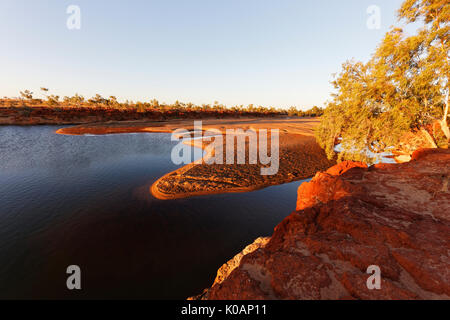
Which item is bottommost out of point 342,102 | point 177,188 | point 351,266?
point 177,188

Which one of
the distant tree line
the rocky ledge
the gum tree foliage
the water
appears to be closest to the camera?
the rocky ledge

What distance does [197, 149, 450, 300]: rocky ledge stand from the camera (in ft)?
8.11

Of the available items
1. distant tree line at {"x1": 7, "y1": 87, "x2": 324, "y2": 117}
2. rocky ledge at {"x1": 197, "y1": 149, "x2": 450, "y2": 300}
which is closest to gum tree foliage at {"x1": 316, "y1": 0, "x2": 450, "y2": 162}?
rocky ledge at {"x1": 197, "y1": 149, "x2": 450, "y2": 300}

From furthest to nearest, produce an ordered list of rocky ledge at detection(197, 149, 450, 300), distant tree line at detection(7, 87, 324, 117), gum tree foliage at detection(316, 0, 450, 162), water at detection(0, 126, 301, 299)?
distant tree line at detection(7, 87, 324, 117) → gum tree foliage at detection(316, 0, 450, 162) → water at detection(0, 126, 301, 299) → rocky ledge at detection(197, 149, 450, 300)

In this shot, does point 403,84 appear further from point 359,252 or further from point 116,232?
point 116,232

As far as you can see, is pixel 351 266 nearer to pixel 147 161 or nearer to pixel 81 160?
pixel 147 161

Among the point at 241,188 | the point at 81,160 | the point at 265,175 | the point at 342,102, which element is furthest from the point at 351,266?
the point at 81,160

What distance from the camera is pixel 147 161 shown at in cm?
1723

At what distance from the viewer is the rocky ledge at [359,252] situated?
2.47 m

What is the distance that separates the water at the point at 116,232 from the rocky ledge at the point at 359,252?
7.20 feet

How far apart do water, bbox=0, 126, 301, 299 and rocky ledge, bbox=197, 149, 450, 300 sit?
2195 mm

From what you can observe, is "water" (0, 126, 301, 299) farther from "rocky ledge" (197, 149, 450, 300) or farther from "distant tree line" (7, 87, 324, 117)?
"distant tree line" (7, 87, 324, 117)

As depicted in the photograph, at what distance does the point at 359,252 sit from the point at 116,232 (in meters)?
9.40

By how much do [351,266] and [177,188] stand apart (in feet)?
33.4
